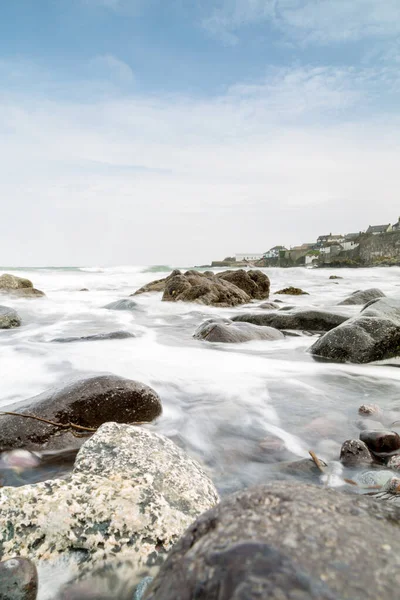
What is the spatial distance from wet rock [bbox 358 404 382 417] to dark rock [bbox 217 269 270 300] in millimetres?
11307

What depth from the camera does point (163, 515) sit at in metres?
1.75

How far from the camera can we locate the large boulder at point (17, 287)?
16422 mm

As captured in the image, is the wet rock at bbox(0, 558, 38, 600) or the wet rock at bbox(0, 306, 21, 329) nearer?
the wet rock at bbox(0, 558, 38, 600)

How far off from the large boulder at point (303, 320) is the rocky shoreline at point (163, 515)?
4349 millimetres

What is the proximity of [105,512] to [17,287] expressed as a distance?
1709 centimetres

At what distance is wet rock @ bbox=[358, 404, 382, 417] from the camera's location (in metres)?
3.53

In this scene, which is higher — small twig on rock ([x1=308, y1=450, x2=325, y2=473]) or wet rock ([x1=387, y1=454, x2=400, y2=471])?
wet rock ([x1=387, y1=454, x2=400, y2=471])

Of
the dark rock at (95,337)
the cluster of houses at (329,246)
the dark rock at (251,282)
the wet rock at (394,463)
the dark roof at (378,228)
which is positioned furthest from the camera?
the dark roof at (378,228)

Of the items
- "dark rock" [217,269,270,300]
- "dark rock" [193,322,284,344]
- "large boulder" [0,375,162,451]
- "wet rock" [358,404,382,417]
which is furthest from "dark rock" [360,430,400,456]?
"dark rock" [217,269,270,300]

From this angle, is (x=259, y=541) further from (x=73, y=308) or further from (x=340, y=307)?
(x=73, y=308)

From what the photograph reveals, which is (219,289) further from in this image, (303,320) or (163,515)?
(163,515)

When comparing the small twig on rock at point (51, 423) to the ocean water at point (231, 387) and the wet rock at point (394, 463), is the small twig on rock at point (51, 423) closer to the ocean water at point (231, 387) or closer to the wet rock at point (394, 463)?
the ocean water at point (231, 387)

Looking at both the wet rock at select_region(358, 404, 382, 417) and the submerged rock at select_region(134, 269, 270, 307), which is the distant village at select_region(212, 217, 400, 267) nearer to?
the submerged rock at select_region(134, 269, 270, 307)

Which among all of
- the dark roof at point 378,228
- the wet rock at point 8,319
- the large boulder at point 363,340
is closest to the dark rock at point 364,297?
the large boulder at point 363,340
